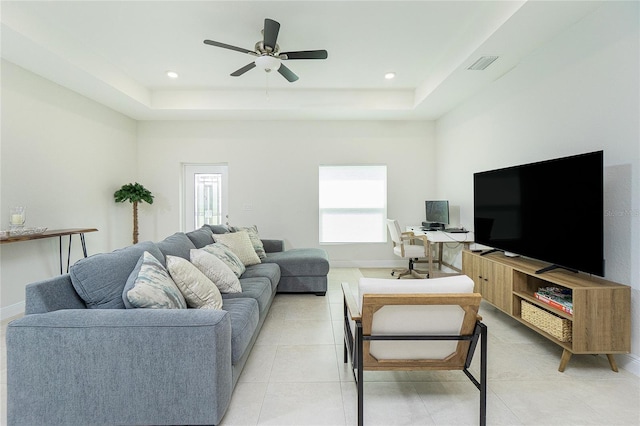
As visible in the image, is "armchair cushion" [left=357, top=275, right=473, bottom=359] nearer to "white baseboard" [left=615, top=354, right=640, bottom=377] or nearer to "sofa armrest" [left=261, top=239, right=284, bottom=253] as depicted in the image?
"white baseboard" [left=615, top=354, right=640, bottom=377]

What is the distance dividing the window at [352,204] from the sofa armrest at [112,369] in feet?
13.6

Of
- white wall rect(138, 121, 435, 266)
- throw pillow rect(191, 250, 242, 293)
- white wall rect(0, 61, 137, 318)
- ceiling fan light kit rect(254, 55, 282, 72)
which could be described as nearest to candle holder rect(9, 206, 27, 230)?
white wall rect(0, 61, 137, 318)

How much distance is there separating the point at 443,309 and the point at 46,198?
14.9ft

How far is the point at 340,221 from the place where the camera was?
18.4ft

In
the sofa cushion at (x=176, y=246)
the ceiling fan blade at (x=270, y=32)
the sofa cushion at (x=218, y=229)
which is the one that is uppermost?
the ceiling fan blade at (x=270, y=32)

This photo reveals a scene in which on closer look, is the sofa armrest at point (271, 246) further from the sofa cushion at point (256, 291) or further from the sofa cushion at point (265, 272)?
the sofa cushion at point (256, 291)

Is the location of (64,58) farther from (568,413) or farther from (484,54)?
(568,413)

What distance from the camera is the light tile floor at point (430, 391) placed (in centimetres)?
166

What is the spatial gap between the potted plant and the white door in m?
0.71

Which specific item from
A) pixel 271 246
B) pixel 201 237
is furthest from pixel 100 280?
pixel 271 246

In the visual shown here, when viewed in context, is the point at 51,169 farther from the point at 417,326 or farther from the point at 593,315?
the point at 593,315

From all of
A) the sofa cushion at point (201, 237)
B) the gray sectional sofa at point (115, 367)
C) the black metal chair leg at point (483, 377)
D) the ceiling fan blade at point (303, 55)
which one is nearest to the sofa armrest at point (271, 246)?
the sofa cushion at point (201, 237)

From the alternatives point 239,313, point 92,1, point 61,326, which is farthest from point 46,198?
point 239,313

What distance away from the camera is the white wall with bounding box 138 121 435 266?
211 inches
